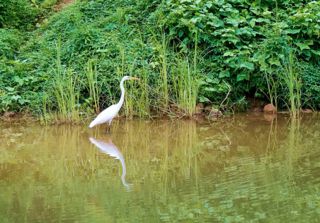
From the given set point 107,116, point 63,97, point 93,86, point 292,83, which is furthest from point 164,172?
point 292,83

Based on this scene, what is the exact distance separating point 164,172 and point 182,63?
11.9 ft

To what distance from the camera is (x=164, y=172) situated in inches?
273

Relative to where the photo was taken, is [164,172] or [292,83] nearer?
[164,172]

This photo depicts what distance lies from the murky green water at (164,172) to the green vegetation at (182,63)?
0.52 metres

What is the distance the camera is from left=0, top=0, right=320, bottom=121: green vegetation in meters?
10.2

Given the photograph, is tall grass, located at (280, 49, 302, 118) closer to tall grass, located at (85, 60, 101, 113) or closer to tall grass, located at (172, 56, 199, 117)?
tall grass, located at (172, 56, 199, 117)

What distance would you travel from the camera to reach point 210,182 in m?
6.35

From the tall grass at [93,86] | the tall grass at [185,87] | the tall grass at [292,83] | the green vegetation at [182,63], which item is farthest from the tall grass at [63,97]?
the tall grass at [292,83]

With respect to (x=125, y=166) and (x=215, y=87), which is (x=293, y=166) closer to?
(x=125, y=166)

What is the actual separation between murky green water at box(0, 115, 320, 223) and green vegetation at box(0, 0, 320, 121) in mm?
525

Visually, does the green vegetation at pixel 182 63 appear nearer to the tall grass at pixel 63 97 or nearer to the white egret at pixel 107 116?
the tall grass at pixel 63 97

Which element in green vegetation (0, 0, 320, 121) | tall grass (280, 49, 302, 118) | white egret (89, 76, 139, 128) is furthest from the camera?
green vegetation (0, 0, 320, 121)

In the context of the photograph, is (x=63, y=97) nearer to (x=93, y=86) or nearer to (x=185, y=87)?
(x=93, y=86)

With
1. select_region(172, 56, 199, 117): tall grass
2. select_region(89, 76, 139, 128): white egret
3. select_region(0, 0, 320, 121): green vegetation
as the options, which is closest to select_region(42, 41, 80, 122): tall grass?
select_region(0, 0, 320, 121): green vegetation
